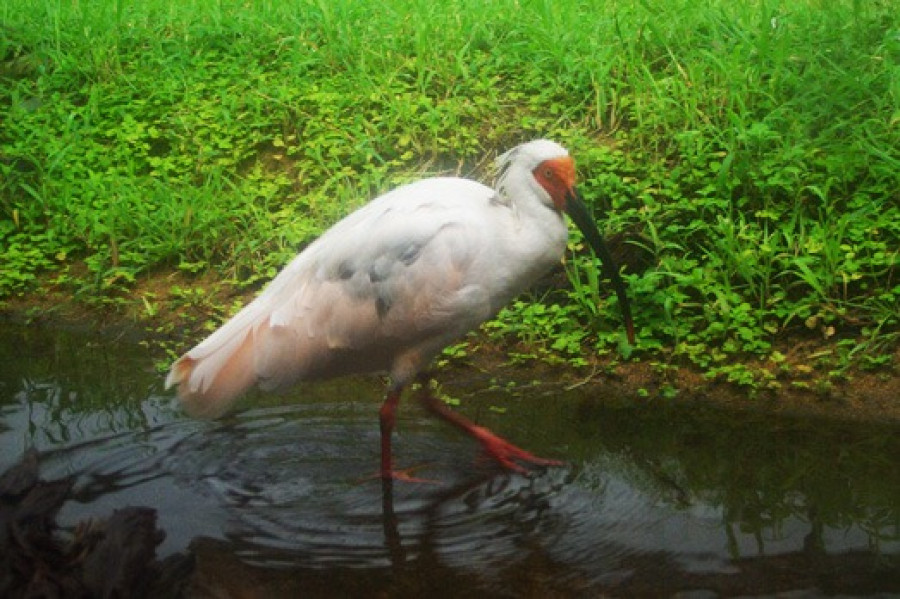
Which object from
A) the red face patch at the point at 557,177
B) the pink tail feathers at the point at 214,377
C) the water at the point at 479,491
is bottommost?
the water at the point at 479,491

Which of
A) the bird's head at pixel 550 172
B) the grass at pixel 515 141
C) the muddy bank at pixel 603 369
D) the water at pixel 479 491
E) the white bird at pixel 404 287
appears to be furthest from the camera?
the grass at pixel 515 141

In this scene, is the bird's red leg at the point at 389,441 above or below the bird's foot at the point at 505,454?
above

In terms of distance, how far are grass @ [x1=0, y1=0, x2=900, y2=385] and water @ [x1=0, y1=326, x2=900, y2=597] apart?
2.14 feet

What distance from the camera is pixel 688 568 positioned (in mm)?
3854

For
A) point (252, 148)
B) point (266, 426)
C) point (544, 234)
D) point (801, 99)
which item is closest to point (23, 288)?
point (252, 148)

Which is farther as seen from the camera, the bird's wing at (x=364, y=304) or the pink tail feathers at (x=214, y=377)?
the pink tail feathers at (x=214, y=377)

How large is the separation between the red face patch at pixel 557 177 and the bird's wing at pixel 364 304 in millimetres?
236

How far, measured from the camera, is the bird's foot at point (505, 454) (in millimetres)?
4730

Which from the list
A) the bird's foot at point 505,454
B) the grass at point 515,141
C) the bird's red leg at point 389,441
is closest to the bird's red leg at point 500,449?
the bird's foot at point 505,454

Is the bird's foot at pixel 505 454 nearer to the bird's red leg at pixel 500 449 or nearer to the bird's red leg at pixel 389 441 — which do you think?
the bird's red leg at pixel 500 449

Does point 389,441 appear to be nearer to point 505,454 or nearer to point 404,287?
point 505,454

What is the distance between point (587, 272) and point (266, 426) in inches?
69.9

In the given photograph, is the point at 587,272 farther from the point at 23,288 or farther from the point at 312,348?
the point at 23,288

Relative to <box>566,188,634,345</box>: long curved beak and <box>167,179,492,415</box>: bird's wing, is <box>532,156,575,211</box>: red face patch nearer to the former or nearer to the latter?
<box>566,188,634,345</box>: long curved beak
